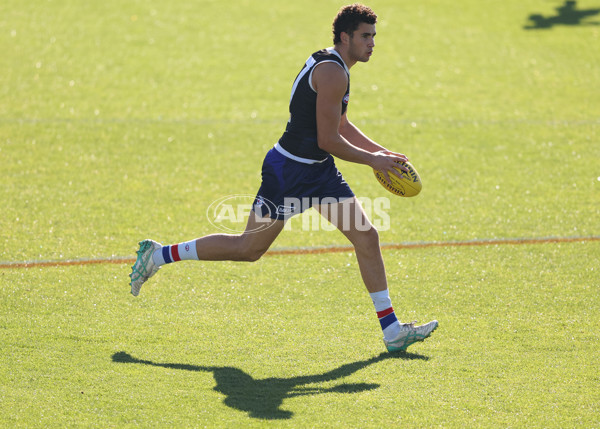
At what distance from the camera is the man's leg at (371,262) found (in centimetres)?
534

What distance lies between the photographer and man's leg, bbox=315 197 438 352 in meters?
5.34

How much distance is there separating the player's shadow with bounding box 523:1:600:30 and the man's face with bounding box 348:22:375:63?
10691 millimetres

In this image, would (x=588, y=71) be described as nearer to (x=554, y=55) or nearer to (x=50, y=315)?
(x=554, y=55)

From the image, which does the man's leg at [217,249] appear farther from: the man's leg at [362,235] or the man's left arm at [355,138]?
the man's left arm at [355,138]

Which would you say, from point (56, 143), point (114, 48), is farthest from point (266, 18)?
point (56, 143)

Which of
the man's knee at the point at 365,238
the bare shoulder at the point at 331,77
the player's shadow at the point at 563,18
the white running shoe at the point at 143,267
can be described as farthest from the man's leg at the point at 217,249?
the player's shadow at the point at 563,18

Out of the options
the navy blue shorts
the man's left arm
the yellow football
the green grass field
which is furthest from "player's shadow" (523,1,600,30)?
the navy blue shorts

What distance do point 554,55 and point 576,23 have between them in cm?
212

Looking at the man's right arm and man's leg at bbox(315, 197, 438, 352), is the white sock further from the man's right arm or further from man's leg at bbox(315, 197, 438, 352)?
the man's right arm

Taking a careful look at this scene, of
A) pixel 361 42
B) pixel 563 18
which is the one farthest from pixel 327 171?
pixel 563 18

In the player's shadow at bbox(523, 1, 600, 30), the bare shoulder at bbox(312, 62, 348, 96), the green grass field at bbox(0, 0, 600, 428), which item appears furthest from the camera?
the player's shadow at bbox(523, 1, 600, 30)

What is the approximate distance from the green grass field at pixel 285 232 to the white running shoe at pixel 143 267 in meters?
0.20

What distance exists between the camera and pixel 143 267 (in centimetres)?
586

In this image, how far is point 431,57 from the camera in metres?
13.6
